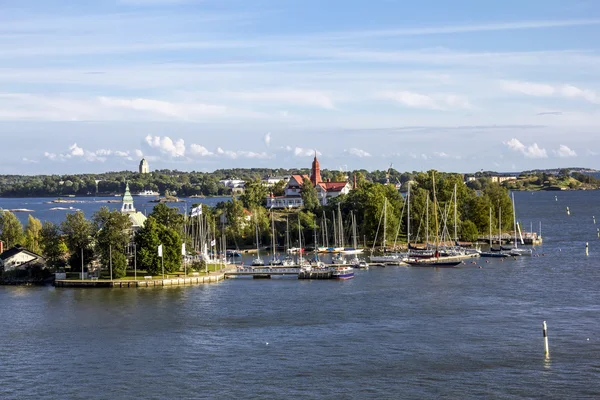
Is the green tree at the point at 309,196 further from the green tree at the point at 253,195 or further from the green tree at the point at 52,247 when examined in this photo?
the green tree at the point at 52,247

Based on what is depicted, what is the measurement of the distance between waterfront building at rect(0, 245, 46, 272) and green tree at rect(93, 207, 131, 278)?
6772mm

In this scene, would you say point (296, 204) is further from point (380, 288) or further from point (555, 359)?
point (555, 359)

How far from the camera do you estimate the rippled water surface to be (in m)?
36.2

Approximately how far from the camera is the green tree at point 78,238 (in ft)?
227

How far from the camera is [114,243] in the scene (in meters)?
67.1

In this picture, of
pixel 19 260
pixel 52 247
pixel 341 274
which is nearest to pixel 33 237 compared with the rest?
pixel 19 260

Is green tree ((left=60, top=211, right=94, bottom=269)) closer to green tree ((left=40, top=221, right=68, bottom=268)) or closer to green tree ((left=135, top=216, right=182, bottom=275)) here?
green tree ((left=40, top=221, right=68, bottom=268))

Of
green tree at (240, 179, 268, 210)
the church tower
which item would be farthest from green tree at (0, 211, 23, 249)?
green tree at (240, 179, 268, 210)

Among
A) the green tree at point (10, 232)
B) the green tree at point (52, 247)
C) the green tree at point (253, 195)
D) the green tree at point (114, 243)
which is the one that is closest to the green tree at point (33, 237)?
the green tree at point (10, 232)

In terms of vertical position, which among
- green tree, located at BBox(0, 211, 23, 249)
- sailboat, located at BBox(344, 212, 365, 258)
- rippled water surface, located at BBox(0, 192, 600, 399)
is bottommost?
rippled water surface, located at BBox(0, 192, 600, 399)

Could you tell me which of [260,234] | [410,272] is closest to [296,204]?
[260,234]

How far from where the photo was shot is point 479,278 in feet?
228

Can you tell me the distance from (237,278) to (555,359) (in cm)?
3710

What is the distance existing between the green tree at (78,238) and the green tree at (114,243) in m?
1.13
